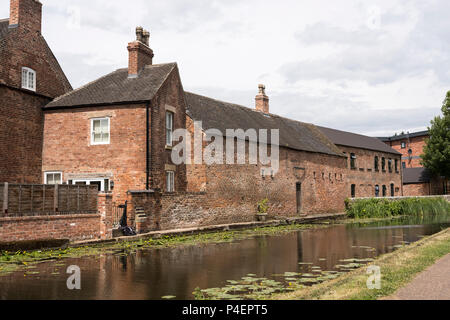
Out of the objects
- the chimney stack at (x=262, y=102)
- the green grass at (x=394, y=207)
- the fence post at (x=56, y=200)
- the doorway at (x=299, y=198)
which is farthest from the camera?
the chimney stack at (x=262, y=102)

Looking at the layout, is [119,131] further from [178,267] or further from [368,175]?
[368,175]

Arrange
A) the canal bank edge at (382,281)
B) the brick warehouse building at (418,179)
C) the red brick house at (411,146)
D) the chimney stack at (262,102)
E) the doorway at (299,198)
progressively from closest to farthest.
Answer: the canal bank edge at (382,281) < the doorway at (299,198) < the chimney stack at (262,102) < the brick warehouse building at (418,179) < the red brick house at (411,146)

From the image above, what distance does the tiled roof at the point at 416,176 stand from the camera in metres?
56.4

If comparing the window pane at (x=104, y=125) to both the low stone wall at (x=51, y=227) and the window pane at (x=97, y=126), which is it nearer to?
the window pane at (x=97, y=126)

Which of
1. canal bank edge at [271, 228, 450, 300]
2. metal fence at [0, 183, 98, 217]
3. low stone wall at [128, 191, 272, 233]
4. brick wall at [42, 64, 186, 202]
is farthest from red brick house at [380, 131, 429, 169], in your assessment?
metal fence at [0, 183, 98, 217]

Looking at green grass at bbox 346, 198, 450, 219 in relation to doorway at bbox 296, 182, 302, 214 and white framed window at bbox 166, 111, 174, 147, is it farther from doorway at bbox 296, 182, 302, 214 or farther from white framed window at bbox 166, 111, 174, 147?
white framed window at bbox 166, 111, 174, 147

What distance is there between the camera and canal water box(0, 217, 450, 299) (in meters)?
7.94

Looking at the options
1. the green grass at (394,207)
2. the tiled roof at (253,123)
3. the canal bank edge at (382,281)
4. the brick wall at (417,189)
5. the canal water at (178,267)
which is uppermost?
the tiled roof at (253,123)

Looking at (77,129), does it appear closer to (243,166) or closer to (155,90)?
(155,90)

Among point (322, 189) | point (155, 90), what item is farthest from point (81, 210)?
point (322, 189)

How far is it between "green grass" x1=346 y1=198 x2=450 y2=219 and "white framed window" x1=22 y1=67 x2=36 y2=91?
24883mm

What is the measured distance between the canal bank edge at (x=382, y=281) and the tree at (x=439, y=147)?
4439cm

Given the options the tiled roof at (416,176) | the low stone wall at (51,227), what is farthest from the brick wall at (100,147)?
the tiled roof at (416,176)
